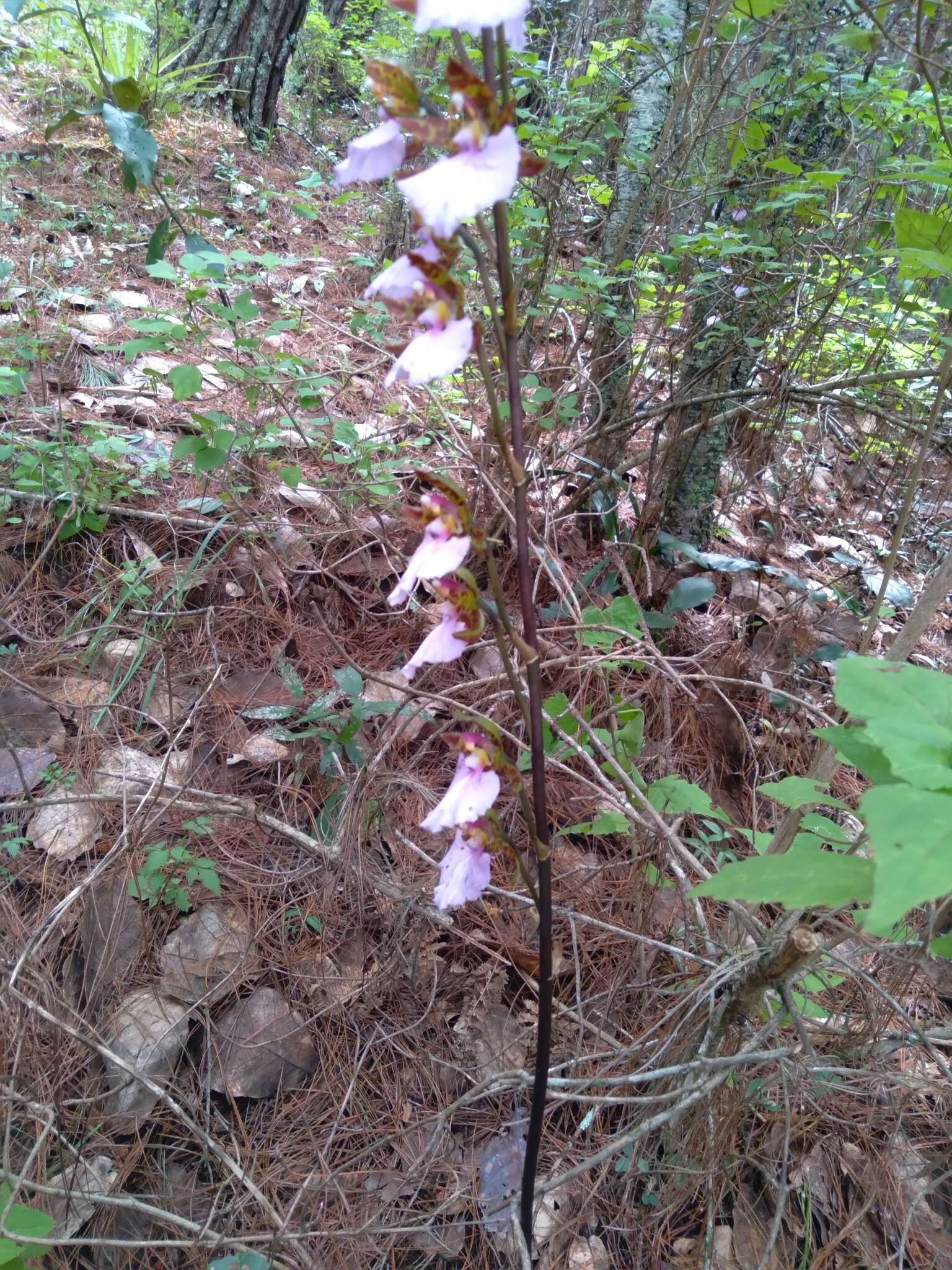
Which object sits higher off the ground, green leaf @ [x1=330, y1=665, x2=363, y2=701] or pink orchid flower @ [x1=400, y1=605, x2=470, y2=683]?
pink orchid flower @ [x1=400, y1=605, x2=470, y2=683]

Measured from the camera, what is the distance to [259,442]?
2447 millimetres

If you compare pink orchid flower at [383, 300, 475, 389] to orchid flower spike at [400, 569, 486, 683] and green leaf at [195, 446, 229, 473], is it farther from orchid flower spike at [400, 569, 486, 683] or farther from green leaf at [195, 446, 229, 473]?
green leaf at [195, 446, 229, 473]

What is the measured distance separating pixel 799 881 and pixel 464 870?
1.34 feet

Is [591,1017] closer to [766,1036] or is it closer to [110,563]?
[766,1036]

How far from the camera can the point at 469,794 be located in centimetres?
95

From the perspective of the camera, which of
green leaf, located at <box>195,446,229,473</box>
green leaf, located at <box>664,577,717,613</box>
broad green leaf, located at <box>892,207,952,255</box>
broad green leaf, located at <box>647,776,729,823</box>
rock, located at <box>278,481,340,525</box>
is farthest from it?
rock, located at <box>278,481,340,525</box>

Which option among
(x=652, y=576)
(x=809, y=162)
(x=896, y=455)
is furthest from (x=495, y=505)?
(x=896, y=455)

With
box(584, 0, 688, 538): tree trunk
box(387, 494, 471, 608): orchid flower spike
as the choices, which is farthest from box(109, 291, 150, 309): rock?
box(387, 494, 471, 608): orchid flower spike

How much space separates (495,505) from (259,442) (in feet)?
2.72

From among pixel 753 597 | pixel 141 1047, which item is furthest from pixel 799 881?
pixel 753 597

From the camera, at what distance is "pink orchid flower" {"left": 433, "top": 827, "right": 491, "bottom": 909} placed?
3.17 ft

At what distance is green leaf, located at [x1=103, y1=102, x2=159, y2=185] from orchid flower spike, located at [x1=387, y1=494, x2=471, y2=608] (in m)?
1.74

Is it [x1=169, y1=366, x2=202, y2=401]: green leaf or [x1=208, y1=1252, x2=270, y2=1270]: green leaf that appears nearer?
[x1=208, y1=1252, x2=270, y2=1270]: green leaf

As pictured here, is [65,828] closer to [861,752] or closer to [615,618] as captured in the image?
[615,618]
